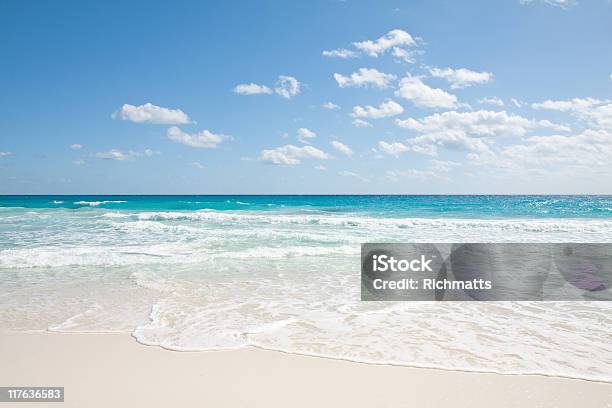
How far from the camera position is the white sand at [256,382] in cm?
330

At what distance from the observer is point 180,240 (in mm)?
15148

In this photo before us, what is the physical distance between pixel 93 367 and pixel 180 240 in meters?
11.6

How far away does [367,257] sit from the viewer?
459 inches

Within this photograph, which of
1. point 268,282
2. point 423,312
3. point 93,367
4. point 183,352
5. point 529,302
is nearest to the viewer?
point 93,367

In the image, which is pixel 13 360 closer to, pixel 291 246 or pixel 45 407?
pixel 45 407

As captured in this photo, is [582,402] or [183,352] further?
[183,352]

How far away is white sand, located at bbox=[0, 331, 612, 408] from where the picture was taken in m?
3.30

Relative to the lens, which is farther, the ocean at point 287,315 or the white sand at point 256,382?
the ocean at point 287,315

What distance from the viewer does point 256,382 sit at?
12.0 ft

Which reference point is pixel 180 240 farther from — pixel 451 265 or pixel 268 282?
pixel 451 265

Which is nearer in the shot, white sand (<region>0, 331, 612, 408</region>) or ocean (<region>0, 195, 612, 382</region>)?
white sand (<region>0, 331, 612, 408</region>)

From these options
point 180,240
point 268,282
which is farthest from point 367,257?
point 180,240

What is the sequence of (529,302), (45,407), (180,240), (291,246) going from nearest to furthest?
(45,407), (529,302), (291,246), (180,240)

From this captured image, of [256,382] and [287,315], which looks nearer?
[256,382]
